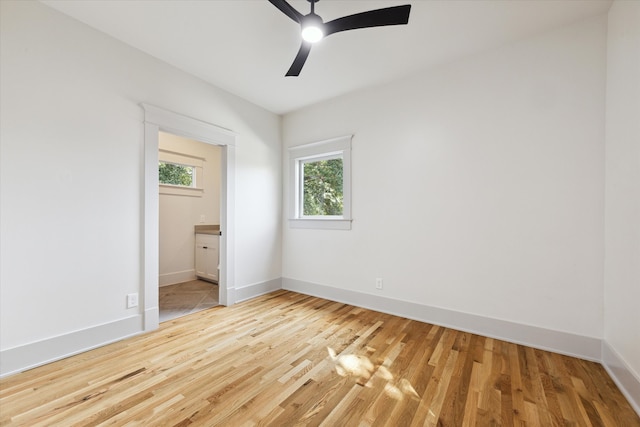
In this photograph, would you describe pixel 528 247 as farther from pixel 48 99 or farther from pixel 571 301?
pixel 48 99

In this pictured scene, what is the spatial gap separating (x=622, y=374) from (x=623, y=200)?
1.14m

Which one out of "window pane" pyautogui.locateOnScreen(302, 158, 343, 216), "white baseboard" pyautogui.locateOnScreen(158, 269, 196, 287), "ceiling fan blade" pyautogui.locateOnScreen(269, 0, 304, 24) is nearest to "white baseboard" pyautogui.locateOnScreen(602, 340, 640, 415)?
"window pane" pyautogui.locateOnScreen(302, 158, 343, 216)

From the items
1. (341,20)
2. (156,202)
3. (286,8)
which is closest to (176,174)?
(156,202)

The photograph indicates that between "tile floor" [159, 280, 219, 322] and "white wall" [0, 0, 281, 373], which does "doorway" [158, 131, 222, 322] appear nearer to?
"tile floor" [159, 280, 219, 322]

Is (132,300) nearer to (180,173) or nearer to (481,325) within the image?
(180,173)

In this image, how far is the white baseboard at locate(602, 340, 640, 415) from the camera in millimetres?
1557

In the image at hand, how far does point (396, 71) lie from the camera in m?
2.87

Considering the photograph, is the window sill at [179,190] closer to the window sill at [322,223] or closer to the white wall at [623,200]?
the window sill at [322,223]

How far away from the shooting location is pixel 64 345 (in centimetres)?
207

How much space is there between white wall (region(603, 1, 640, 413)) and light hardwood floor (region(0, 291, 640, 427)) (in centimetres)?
26

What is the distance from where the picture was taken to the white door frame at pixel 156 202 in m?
2.56

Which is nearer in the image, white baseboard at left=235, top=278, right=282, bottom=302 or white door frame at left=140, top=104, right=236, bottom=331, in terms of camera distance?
white door frame at left=140, top=104, right=236, bottom=331

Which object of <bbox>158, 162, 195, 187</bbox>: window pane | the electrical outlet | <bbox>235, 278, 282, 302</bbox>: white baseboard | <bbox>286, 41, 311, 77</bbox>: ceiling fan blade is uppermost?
<bbox>286, 41, 311, 77</bbox>: ceiling fan blade

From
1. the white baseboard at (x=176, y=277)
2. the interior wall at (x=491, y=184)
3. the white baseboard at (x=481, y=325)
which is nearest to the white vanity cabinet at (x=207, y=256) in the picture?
the white baseboard at (x=176, y=277)
